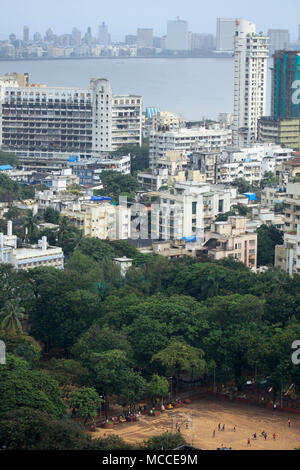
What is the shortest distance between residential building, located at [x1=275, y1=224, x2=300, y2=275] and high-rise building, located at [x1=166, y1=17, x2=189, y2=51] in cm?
5402

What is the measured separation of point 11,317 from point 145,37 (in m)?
65.8

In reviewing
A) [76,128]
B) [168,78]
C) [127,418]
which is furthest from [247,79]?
[168,78]

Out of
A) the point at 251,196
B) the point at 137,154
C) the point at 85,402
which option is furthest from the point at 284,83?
the point at 85,402

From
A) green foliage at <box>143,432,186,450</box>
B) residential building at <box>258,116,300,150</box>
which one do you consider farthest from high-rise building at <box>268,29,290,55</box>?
green foliage at <box>143,432,186,450</box>

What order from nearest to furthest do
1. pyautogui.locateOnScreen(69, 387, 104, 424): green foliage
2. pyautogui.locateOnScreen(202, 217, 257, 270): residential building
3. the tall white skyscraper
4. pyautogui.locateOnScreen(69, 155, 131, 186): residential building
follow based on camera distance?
pyautogui.locateOnScreen(69, 387, 104, 424): green foliage, pyautogui.locateOnScreen(202, 217, 257, 270): residential building, pyautogui.locateOnScreen(69, 155, 131, 186): residential building, the tall white skyscraper

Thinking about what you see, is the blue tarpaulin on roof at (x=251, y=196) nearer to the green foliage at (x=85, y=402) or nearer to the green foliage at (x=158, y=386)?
the green foliage at (x=158, y=386)

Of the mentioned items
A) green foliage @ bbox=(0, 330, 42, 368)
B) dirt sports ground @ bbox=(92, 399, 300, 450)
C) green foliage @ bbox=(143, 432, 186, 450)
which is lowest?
dirt sports ground @ bbox=(92, 399, 300, 450)

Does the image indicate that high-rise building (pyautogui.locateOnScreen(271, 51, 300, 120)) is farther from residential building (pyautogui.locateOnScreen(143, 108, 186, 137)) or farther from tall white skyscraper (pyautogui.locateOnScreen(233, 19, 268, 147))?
residential building (pyautogui.locateOnScreen(143, 108, 186, 137))

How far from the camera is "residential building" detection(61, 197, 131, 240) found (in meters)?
21.5

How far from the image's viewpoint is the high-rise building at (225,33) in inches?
2399

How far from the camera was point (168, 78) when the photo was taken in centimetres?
8988

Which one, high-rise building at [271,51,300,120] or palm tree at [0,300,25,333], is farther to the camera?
high-rise building at [271,51,300,120]

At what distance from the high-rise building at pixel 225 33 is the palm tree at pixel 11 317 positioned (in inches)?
1820

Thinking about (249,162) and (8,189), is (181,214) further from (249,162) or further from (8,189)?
(249,162)
